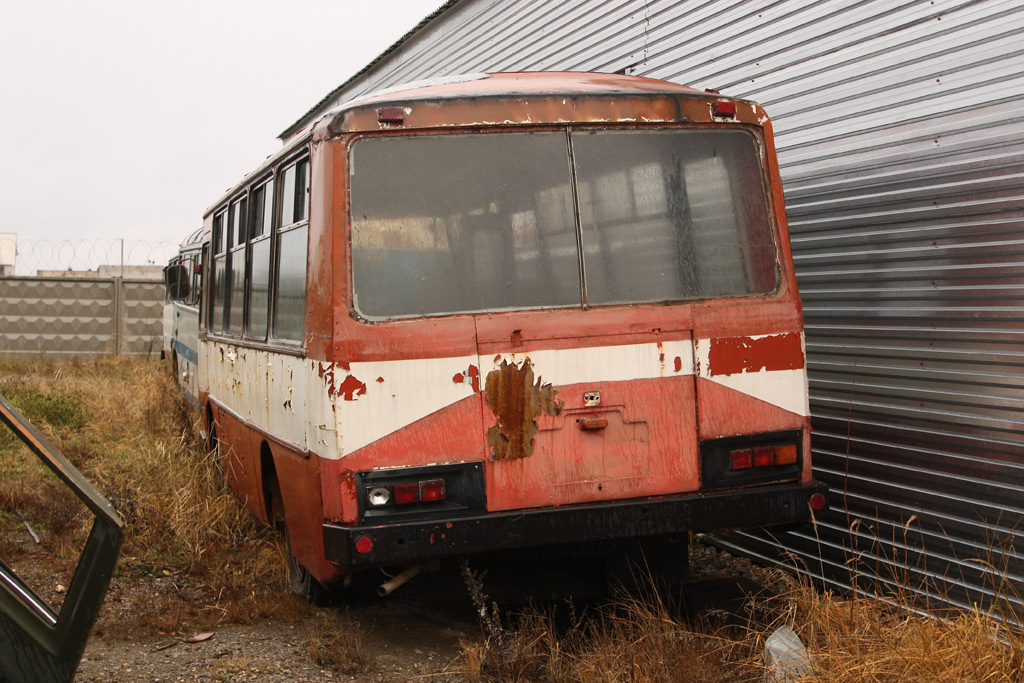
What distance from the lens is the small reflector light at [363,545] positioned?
435 cm

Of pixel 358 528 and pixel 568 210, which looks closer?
pixel 358 528

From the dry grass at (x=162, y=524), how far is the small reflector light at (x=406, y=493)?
155cm

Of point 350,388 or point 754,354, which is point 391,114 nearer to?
point 350,388

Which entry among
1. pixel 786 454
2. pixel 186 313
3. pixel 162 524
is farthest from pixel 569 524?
pixel 186 313

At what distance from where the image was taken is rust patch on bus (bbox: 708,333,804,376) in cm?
481

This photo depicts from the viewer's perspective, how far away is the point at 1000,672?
12.2 feet

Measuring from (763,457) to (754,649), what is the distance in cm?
86

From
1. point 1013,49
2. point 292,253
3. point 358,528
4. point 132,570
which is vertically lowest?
point 132,570

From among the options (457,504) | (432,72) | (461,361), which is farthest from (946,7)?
(432,72)

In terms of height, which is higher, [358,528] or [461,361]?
[461,361]

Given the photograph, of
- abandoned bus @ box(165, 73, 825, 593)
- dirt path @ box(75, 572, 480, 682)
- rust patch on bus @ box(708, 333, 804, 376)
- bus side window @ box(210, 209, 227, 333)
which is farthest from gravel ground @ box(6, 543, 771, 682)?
bus side window @ box(210, 209, 227, 333)

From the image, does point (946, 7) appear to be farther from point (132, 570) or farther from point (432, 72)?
point (432, 72)

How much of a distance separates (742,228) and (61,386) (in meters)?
12.9

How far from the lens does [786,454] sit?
4.85 metres
